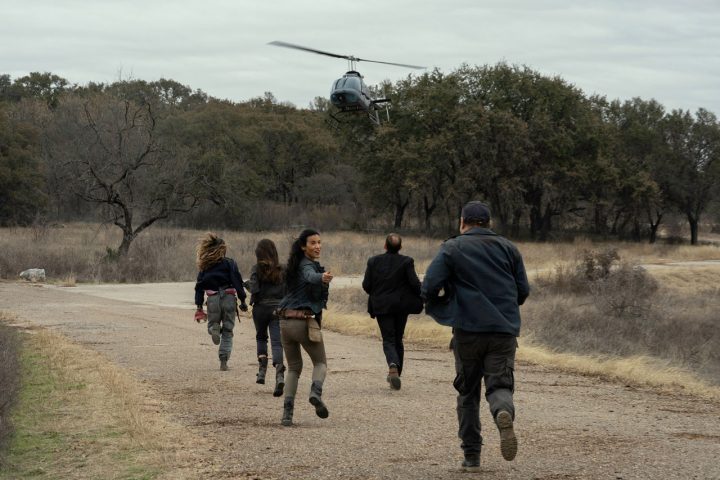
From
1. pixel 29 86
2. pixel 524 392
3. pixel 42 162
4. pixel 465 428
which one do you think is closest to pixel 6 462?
pixel 465 428

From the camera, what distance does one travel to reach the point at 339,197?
7719cm

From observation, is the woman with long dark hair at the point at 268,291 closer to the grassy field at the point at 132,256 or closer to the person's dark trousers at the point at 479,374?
the person's dark trousers at the point at 479,374

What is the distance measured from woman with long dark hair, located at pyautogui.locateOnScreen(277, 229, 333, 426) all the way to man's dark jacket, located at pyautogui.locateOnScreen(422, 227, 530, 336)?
1.93 metres

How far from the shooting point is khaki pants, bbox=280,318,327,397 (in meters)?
8.87

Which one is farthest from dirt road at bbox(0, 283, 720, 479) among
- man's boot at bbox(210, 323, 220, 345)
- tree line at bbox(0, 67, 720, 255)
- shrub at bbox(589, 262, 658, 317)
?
tree line at bbox(0, 67, 720, 255)

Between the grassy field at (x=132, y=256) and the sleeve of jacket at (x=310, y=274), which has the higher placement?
the sleeve of jacket at (x=310, y=274)

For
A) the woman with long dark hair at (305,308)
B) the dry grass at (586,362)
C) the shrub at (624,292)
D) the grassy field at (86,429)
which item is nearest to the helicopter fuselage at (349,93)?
the shrub at (624,292)

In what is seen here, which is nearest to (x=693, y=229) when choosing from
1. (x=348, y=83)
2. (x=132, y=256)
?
(x=132, y=256)

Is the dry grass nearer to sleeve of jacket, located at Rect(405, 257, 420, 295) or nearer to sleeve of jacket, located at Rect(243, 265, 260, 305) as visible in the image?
sleeve of jacket, located at Rect(405, 257, 420, 295)

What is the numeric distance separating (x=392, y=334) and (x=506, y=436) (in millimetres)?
5086

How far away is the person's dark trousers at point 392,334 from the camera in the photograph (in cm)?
A: 1159

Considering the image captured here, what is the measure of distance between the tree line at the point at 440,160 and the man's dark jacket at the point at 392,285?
44.0 metres

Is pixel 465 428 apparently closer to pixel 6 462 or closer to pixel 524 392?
pixel 6 462

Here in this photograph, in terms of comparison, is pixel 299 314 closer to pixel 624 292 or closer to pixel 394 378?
pixel 394 378
